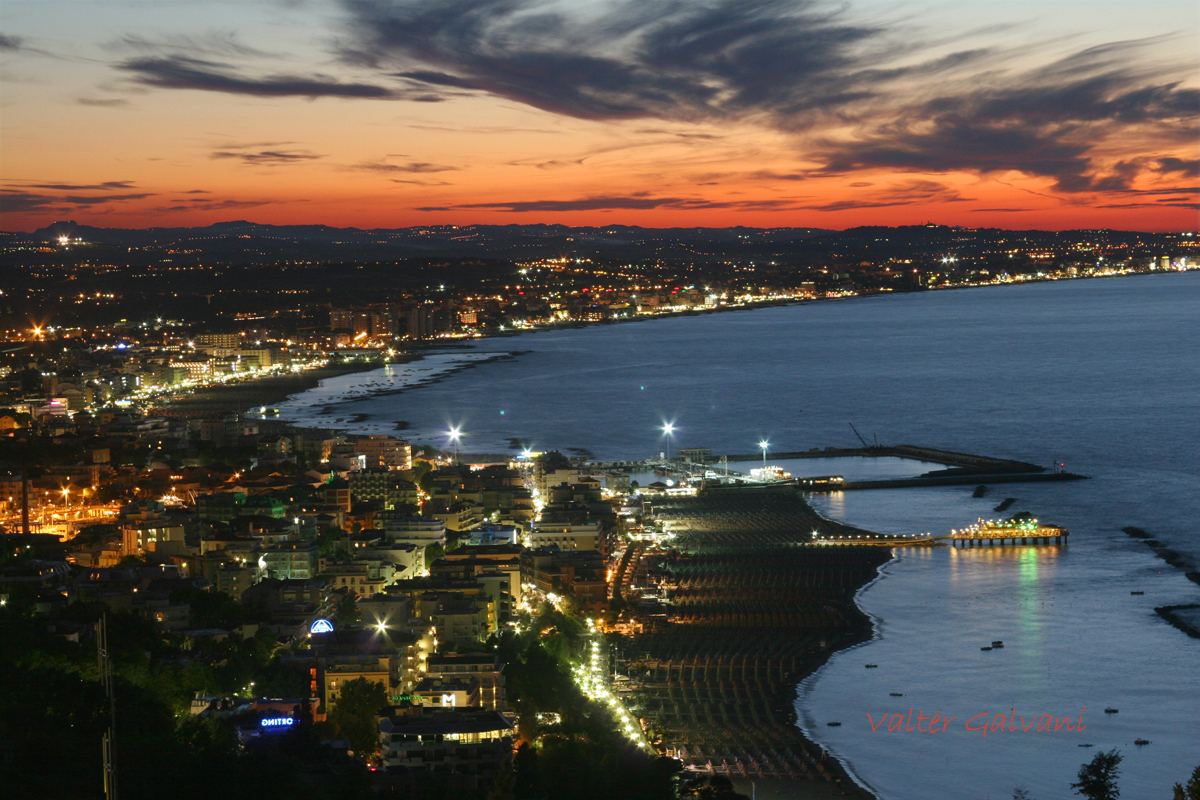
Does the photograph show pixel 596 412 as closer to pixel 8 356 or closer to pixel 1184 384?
pixel 1184 384

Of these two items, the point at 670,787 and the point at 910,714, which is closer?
the point at 670,787

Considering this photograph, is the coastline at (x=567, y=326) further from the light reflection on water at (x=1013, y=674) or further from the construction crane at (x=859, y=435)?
the light reflection on water at (x=1013, y=674)

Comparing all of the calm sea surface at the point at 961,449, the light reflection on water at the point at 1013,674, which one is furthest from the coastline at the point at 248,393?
the light reflection on water at the point at 1013,674

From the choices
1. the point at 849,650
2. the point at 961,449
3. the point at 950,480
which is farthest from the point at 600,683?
the point at 961,449

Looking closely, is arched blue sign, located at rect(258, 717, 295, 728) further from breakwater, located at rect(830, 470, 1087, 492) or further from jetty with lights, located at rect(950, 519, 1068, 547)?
breakwater, located at rect(830, 470, 1087, 492)

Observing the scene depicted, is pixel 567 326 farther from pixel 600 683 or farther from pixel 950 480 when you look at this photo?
pixel 600 683

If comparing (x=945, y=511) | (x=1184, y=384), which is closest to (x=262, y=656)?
(x=945, y=511)

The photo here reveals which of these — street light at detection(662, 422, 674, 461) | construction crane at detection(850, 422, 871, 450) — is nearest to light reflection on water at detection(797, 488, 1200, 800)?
construction crane at detection(850, 422, 871, 450)

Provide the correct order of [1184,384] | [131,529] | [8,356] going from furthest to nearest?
[8,356], [1184,384], [131,529]
